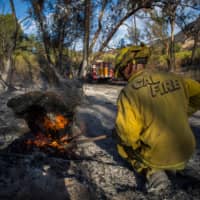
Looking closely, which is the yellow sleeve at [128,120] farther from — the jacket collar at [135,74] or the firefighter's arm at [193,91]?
the firefighter's arm at [193,91]

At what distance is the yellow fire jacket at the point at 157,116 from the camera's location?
229 centimetres

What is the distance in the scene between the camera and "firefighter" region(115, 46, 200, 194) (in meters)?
2.29

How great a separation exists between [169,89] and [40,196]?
5.32ft

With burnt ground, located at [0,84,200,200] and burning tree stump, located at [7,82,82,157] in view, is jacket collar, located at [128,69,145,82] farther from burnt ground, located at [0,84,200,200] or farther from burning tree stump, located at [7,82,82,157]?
burning tree stump, located at [7,82,82,157]

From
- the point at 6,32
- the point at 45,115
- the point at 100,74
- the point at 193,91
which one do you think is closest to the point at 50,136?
the point at 45,115

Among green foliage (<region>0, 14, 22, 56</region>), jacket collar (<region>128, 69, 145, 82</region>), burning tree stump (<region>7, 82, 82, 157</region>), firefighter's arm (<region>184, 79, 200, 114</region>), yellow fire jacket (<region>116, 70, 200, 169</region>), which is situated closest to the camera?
yellow fire jacket (<region>116, 70, 200, 169</region>)

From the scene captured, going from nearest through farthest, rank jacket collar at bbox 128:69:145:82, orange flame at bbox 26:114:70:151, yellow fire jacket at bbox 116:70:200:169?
yellow fire jacket at bbox 116:70:200:169 < jacket collar at bbox 128:69:145:82 < orange flame at bbox 26:114:70:151

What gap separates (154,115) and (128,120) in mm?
249

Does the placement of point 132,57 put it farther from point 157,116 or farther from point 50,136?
point 50,136

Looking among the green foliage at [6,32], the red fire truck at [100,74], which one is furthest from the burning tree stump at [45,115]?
the red fire truck at [100,74]

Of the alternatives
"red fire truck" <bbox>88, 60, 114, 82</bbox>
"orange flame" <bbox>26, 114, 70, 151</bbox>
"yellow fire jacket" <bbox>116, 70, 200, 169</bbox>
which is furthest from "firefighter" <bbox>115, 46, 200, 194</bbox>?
"red fire truck" <bbox>88, 60, 114, 82</bbox>

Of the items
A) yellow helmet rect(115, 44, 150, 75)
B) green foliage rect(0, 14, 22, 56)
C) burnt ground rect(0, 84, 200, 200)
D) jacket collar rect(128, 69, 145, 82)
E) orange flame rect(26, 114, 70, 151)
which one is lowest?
burnt ground rect(0, 84, 200, 200)

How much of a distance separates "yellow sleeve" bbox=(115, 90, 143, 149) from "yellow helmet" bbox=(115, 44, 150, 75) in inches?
12.3

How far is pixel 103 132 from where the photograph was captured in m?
5.19
